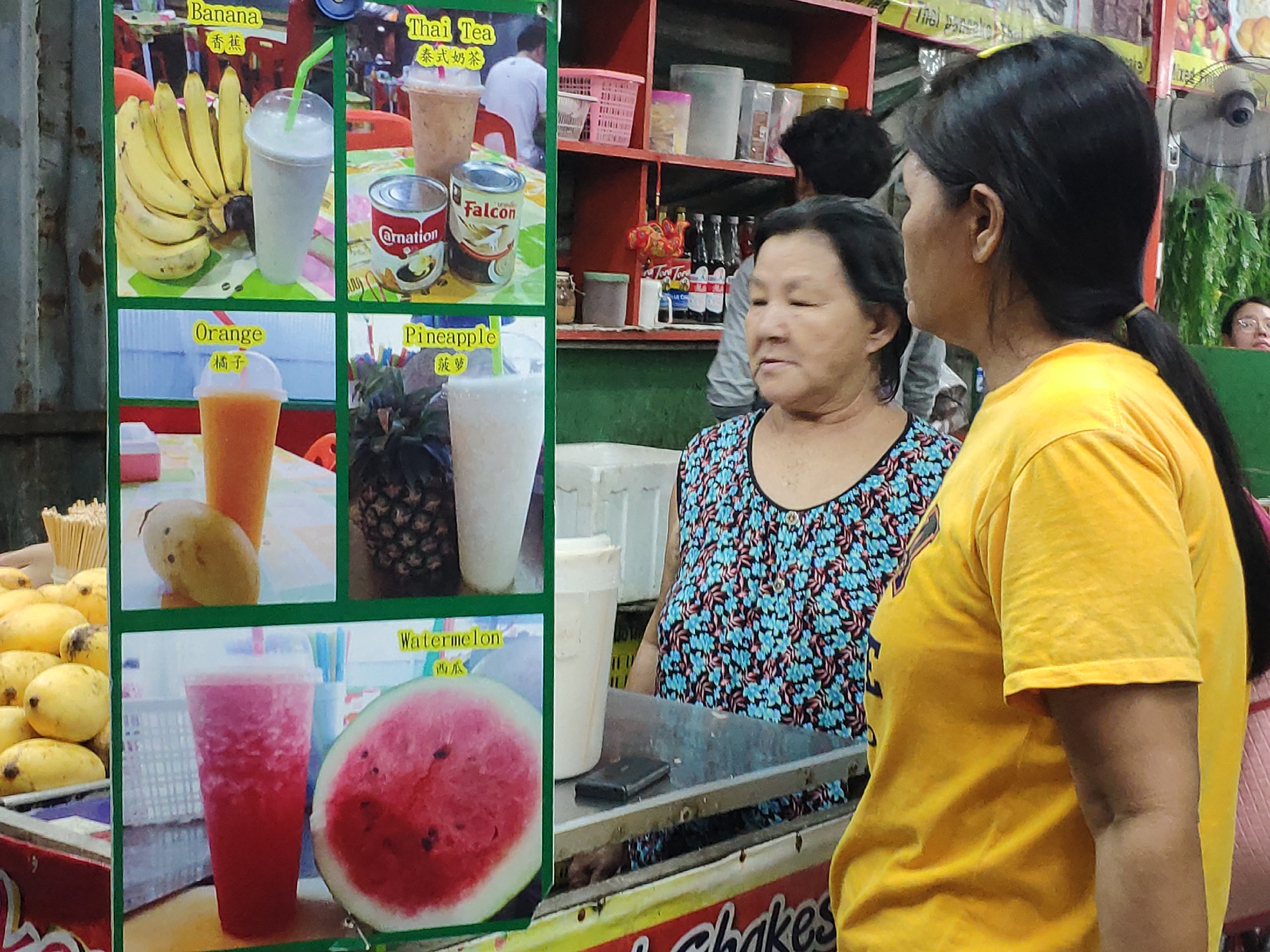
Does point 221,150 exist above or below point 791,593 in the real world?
above

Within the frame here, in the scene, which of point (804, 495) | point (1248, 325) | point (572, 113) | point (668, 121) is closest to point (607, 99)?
point (572, 113)

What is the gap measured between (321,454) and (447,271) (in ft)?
0.56

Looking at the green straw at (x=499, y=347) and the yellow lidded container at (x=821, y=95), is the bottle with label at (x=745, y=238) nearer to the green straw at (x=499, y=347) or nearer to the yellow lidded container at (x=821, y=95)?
the yellow lidded container at (x=821, y=95)

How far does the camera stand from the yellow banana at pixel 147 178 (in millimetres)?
891

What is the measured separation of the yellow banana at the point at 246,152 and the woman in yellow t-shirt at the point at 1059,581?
1.70 feet

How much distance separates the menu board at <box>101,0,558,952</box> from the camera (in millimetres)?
900

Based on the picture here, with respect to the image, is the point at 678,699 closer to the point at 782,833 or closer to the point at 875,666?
the point at 782,833

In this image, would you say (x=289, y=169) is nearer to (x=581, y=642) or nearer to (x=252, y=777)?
(x=252, y=777)

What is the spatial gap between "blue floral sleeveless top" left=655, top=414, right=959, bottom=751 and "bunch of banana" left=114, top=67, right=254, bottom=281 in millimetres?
1087

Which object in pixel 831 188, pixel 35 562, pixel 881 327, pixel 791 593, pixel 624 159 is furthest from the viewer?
pixel 624 159

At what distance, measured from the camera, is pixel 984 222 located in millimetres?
951

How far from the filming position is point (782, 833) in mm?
1393

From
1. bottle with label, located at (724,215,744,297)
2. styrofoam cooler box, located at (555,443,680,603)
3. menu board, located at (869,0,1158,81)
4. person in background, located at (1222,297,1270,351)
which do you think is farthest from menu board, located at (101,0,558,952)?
person in background, located at (1222,297,1270,351)

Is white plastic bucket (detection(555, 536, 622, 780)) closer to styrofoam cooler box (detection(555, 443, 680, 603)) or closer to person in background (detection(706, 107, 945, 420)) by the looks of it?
person in background (detection(706, 107, 945, 420))
